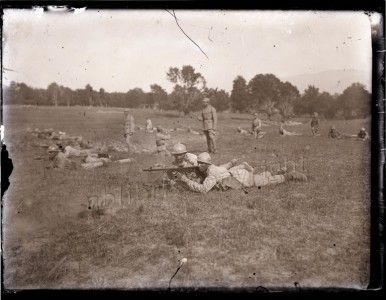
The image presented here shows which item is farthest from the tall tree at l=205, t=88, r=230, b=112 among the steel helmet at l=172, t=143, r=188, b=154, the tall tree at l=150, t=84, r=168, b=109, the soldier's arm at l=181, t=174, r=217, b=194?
the soldier's arm at l=181, t=174, r=217, b=194

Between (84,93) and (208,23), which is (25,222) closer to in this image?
(84,93)

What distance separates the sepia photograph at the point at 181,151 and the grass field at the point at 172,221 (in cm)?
2

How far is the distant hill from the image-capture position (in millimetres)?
4285

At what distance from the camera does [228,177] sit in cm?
445

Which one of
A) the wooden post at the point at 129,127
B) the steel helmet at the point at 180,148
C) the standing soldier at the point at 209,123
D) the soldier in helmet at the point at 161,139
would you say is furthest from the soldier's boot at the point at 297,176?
the wooden post at the point at 129,127

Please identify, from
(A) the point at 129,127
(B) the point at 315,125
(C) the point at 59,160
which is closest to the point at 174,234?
(A) the point at 129,127

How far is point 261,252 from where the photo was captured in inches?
167

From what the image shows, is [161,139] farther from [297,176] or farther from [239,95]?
[297,176]

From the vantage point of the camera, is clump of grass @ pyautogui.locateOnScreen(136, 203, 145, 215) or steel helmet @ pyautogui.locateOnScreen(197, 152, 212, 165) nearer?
clump of grass @ pyautogui.locateOnScreen(136, 203, 145, 215)

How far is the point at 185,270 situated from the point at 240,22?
123 inches

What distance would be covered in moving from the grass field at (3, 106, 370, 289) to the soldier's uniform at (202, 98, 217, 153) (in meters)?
0.08

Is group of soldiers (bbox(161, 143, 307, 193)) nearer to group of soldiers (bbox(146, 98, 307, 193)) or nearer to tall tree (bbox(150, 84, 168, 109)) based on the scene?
group of soldiers (bbox(146, 98, 307, 193))

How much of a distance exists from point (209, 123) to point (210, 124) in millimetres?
18

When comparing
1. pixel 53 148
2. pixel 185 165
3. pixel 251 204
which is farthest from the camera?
pixel 185 165
